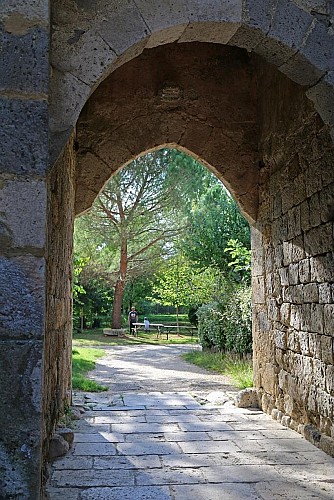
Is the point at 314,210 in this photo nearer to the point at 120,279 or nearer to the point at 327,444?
the point at 327,444

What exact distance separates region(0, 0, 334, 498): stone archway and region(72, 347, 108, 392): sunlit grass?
7.34ft

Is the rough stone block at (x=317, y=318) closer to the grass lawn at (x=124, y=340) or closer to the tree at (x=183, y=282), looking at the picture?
the tree at (x=183, y=282)

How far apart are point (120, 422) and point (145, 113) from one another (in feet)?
10.6

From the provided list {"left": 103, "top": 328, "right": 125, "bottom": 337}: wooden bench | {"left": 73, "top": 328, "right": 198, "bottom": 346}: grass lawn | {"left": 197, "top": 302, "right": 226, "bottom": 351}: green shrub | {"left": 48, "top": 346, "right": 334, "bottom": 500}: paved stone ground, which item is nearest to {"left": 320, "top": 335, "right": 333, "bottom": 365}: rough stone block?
{"left": 48, "top": 346, "right": 334, "bottom": 500}: paved stone ground

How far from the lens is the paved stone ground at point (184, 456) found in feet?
9.80

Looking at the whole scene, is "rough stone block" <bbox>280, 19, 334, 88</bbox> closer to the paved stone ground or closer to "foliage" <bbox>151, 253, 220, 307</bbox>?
the paved stone ground

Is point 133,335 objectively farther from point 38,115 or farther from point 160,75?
point 38,115

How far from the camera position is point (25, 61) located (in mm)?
2369

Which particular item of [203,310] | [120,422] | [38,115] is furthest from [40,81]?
[203,310]

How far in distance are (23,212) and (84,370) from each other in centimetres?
686

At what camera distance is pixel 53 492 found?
9.59 feet

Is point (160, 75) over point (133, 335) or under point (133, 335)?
over


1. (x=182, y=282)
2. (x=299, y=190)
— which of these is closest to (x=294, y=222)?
(x=299, y=190)

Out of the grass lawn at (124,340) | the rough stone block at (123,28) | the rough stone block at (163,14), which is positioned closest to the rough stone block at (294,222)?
the rough stone block at (163,14)
